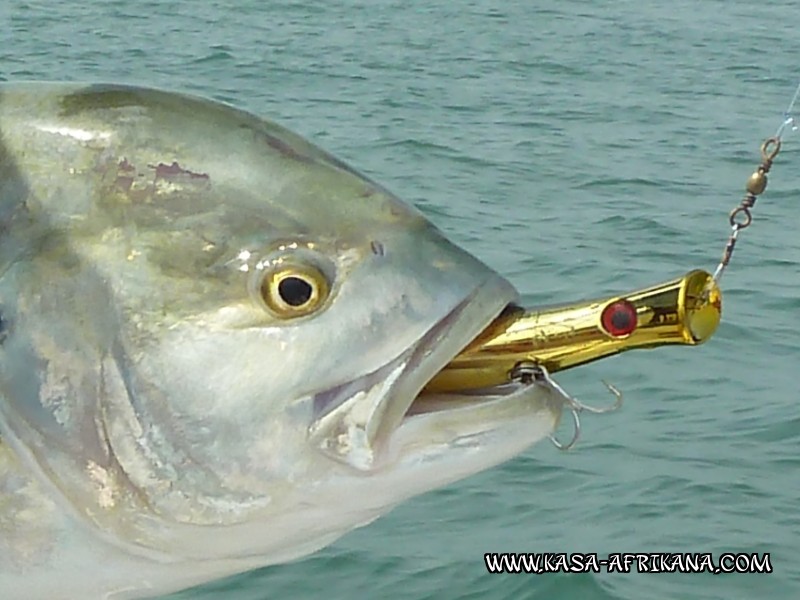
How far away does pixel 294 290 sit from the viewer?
208 cm

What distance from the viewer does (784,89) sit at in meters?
14.1

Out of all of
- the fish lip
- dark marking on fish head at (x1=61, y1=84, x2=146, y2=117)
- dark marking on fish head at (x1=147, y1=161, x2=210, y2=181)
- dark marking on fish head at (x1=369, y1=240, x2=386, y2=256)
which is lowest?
the fish lip

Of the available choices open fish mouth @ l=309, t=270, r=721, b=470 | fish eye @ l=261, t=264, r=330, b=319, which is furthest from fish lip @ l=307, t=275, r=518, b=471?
fish eye @ l=261, t=264, r=330, b=319

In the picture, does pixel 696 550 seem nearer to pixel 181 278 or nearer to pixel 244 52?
pixel 181 278

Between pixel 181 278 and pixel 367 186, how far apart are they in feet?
0.89

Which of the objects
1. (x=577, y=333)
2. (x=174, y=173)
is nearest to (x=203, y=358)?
(x=174, y=173)

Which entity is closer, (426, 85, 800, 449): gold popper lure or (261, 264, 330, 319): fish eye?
(261, 264, 330, 319): fish eye

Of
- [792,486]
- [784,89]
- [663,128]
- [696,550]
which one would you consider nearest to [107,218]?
[696,550]

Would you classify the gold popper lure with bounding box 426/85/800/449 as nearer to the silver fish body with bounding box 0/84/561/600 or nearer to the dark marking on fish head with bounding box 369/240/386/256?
the silver fish body with bounding box 0/84/561/600

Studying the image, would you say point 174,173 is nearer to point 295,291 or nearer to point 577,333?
point 295,291

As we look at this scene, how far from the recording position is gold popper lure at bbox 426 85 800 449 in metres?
2.18

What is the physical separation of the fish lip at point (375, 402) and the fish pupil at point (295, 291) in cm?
12

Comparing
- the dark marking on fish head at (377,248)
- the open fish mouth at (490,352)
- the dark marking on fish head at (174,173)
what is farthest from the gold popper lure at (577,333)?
the dark marking on fish head at (174,173)

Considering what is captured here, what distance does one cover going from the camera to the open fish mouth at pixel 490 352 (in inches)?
81.4
